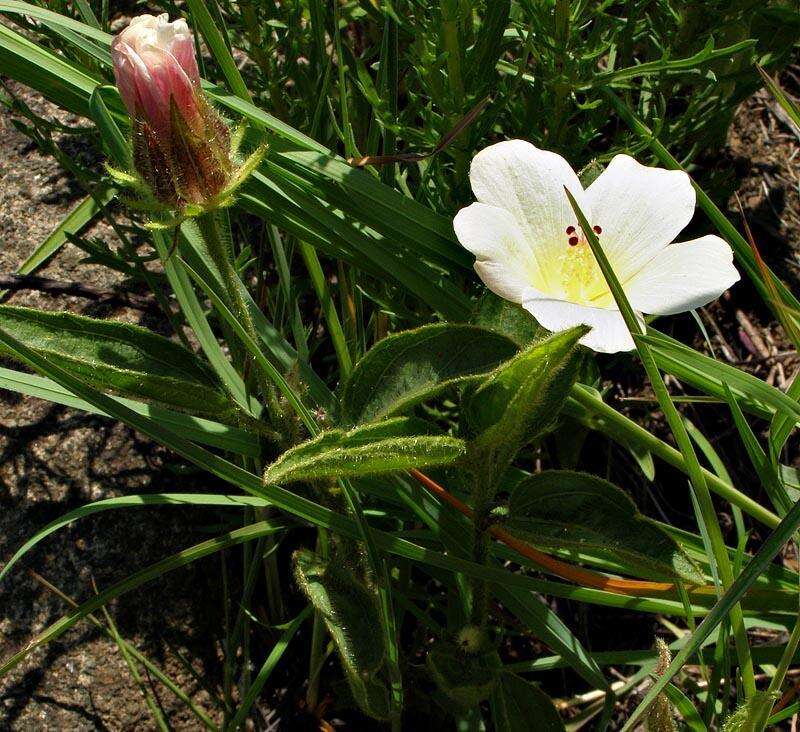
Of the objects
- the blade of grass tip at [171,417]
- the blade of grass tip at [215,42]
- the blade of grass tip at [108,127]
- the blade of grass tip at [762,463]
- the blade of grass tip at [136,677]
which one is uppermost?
the blade of grass tip at [215,42]

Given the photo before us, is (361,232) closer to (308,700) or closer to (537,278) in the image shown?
(537,278)

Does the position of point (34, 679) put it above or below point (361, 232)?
below

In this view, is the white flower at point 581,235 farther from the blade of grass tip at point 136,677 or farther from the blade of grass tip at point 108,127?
the blade of grass tip at point 136,677

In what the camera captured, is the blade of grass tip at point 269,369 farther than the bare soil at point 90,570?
No

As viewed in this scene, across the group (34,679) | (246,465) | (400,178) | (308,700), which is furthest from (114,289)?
(308,700)

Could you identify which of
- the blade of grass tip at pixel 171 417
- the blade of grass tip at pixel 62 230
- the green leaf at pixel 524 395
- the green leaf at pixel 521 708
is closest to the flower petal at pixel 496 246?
the green leaf at pixel 524 395
